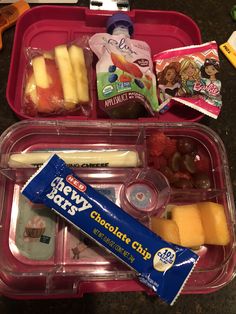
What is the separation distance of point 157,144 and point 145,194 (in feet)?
0.36

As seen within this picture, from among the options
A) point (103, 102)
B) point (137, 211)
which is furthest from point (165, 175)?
point (103, 102)

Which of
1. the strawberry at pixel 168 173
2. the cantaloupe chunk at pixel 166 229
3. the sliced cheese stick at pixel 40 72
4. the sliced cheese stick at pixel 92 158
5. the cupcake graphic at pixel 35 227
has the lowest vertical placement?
the cupcake graphic at pixel 35 227

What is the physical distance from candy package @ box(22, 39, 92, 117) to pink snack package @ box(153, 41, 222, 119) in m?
0.18

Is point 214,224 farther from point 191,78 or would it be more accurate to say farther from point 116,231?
point 191,78

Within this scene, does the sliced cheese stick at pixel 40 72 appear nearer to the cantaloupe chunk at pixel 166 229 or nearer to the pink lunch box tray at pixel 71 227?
the pink lunch box tray at pixel 71 227

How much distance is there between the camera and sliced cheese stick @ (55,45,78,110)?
709 millimetres

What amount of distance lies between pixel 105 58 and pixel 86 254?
1.39 ft

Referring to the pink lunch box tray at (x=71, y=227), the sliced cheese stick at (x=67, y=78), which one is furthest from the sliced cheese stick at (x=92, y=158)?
the sliced cheese stick at (x=67, y=78)

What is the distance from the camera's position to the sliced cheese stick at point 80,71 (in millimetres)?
727

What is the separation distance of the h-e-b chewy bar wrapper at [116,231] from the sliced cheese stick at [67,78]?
171 millimetres

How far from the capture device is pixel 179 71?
0.77 meters

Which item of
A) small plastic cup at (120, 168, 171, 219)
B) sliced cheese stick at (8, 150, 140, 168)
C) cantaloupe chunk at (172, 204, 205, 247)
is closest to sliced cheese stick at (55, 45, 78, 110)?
sliced cheese stick at (8, 150, 140, 168)

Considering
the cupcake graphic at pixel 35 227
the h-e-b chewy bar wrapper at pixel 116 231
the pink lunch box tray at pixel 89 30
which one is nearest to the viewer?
the h-e-b chewy bar wrapper at pixel 116 231

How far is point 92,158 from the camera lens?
687mm
